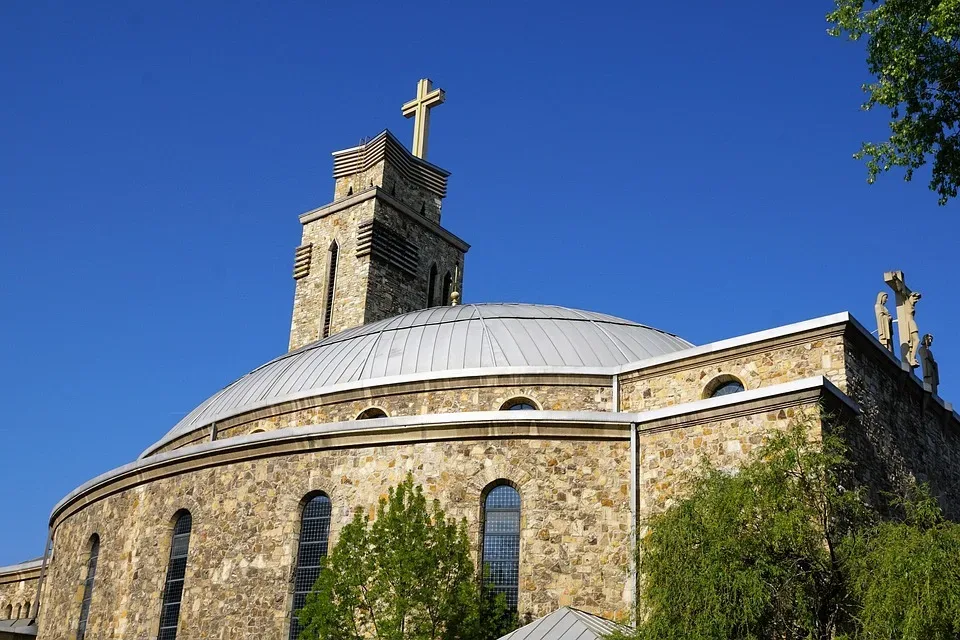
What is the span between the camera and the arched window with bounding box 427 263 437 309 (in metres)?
45.5

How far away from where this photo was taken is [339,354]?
29.1m

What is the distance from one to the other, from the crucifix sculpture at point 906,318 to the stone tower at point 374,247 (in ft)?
73.3

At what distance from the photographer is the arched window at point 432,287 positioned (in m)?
45.5

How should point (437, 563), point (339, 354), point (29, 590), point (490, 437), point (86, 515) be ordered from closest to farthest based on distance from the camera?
point (437, 563)
point (490, 437)
point (86, 515)
point (339, 354)
point (29, 590)

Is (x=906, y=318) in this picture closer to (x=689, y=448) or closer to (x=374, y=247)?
(x=689, y=448)

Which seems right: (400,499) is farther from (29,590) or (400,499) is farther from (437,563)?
(29,590)

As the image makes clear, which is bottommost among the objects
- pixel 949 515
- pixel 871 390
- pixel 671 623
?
pixel 671 623

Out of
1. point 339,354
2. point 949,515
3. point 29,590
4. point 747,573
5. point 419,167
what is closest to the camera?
point 747,573

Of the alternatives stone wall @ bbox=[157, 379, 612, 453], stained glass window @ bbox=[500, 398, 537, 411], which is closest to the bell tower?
stone wall @ bbox=[157, 379, 612, 453]

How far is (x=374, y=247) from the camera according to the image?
142ft

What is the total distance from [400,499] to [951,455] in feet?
40.3

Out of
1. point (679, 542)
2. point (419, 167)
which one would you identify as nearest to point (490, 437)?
point (679, 542)

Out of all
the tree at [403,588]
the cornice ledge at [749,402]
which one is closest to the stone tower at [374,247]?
the tree at [403,588]

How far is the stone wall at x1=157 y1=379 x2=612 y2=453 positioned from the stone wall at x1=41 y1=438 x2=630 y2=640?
10.6ft
